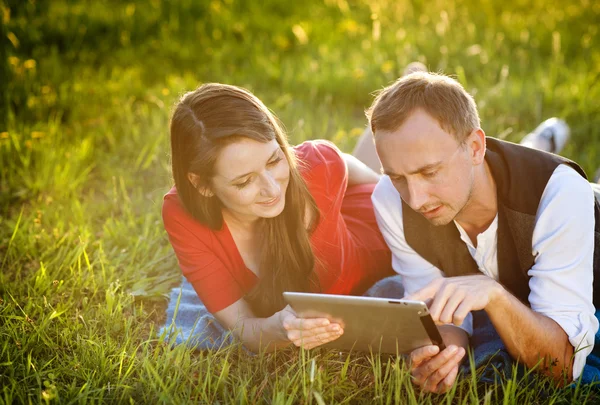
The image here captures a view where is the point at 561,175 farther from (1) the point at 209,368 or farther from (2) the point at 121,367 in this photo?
(2) the point at 121,367

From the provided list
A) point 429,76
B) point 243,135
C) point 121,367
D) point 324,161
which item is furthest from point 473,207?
point 121,367

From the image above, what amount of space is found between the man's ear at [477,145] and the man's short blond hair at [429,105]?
0.07 ft

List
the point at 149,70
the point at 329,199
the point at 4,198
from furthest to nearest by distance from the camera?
the point at 149,70
the point at 4,198
the point at 329,199

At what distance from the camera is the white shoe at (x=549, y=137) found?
466 centimetres

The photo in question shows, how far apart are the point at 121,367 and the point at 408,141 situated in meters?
1.44

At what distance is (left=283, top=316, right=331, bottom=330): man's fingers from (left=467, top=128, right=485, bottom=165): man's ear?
90 cm

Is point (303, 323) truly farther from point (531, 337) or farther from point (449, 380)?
point (531, 337)

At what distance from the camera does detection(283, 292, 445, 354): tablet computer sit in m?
2.21

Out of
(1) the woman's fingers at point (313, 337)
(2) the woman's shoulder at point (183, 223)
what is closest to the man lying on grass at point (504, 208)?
(1) the woman's fingers at point (313, 337)

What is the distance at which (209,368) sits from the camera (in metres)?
2.64

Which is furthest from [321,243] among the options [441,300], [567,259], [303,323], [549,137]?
[549,137]

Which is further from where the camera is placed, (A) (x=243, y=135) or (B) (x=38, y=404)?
(A) (x=243, y=135)

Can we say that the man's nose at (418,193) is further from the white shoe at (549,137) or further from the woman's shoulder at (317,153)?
the white shoe at (549,137)

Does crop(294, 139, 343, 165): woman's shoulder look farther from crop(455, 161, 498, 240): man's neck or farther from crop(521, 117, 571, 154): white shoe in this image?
crop(521, 117, 571, 154): white shoe
